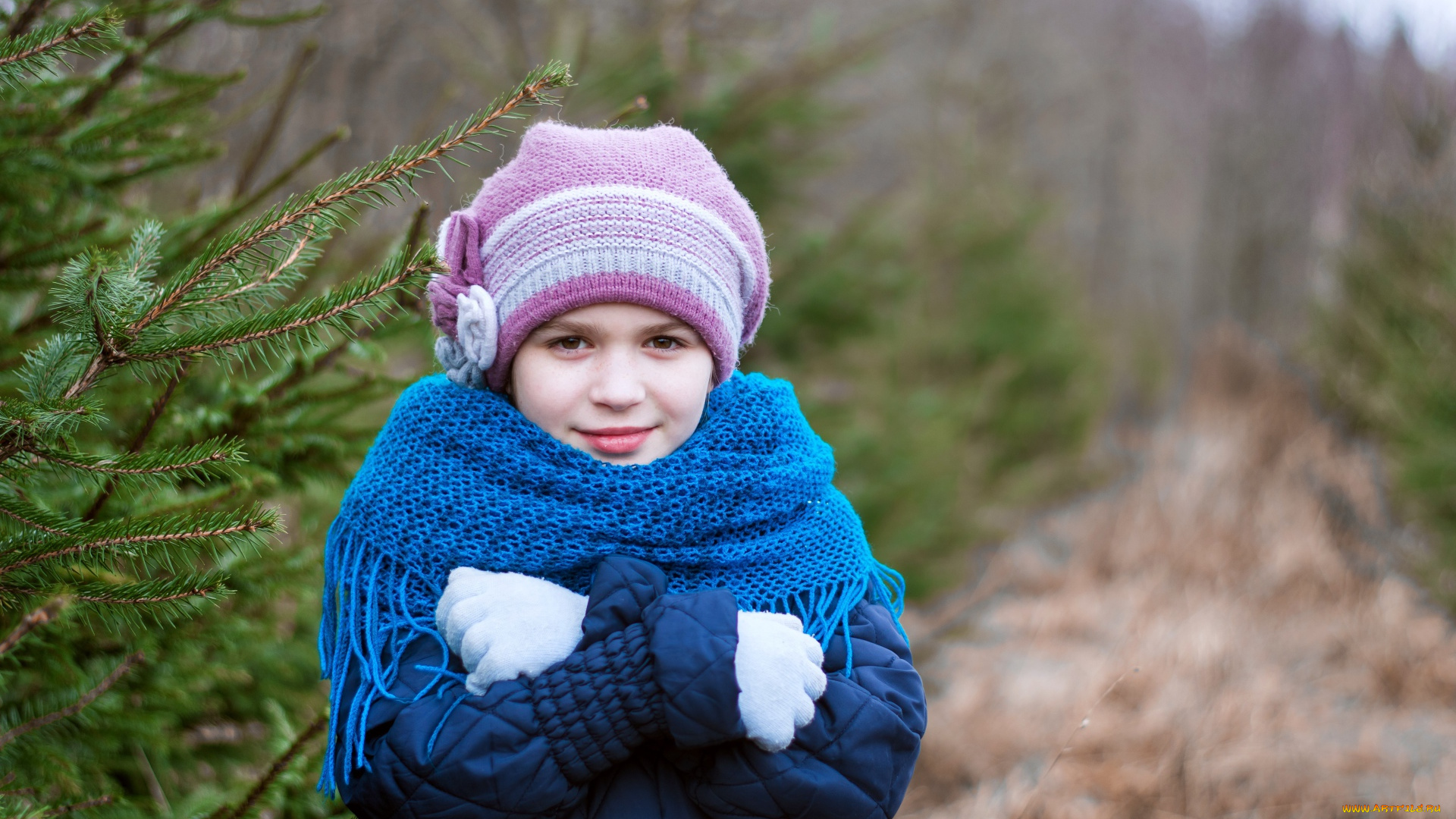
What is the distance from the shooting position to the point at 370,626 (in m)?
1.65

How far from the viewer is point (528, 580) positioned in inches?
64.6

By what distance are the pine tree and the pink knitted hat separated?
0.14 meters

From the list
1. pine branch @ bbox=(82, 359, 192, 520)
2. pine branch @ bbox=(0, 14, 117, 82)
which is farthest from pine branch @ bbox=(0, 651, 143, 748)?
pine branch @ bbox=(0, 14, 117, 82)

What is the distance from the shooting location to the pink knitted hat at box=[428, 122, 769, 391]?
5.46 feet

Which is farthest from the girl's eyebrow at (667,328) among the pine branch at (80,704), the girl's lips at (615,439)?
the pine branch at (80,704)

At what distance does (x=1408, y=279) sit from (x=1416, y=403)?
2.70 meters

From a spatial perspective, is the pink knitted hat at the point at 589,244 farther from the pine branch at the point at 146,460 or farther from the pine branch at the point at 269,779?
the pine branch at the point at 269,779

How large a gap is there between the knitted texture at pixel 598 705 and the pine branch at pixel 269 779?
0.54 metres

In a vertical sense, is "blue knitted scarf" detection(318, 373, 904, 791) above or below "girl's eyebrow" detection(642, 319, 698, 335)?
below

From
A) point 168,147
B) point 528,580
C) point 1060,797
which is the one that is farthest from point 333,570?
point 1060,797

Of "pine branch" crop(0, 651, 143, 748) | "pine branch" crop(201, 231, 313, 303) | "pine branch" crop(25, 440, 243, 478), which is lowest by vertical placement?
"pine branch" crop(0, 651, 143, 748)

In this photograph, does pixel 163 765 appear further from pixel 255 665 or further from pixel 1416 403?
pixel 1416 403

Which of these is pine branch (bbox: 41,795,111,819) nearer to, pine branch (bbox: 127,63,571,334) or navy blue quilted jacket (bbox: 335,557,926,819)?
navy blue quilted jacket (bbox: 335,557,926,819)

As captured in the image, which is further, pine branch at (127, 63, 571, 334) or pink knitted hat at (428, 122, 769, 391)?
pink knitted hat at (428, 122, 769, 391)
